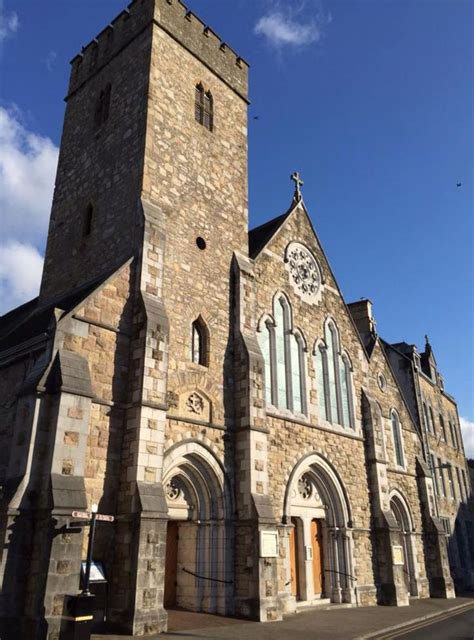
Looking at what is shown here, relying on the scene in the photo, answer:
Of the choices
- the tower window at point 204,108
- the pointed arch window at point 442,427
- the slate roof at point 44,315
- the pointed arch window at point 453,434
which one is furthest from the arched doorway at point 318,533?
the pointed arch window at point 453,434

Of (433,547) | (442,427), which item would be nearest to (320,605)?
(433,547)

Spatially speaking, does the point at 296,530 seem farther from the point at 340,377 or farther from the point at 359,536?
Answer: the point at 340,377

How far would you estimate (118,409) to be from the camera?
12.7 metres

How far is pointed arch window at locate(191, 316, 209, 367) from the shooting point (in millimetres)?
15305

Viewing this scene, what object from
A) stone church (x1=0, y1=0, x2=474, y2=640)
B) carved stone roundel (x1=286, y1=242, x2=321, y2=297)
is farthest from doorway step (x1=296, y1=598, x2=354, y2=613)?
carved stone roundel (x1=286, y1=242, x2=321, y2=297)

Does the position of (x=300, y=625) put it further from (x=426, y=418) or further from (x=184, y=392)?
(x=426, y=418)

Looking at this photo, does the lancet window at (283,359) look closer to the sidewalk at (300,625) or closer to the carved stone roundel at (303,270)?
the carved stone roundel at (303,270)

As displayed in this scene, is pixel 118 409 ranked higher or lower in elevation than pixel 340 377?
lower

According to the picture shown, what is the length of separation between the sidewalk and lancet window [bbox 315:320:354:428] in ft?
20.8

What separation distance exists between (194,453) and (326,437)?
647 cm

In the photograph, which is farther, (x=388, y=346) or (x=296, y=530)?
(x=388, y=346)

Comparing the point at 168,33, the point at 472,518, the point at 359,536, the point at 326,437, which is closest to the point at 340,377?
the point at 326,437

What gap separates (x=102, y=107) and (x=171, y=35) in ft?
11.1

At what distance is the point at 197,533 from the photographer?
46.3 feet
